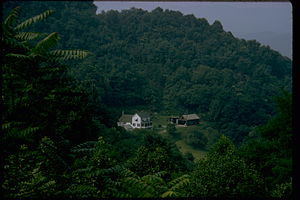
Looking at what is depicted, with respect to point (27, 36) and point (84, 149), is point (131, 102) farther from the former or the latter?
point (27, 36)

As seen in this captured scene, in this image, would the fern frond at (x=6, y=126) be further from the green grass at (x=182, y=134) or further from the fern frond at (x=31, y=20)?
the green grass at (x=182, y=134)

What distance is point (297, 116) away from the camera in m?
1.23

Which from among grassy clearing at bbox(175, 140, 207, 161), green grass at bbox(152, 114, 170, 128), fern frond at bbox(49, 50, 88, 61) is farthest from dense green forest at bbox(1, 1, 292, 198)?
grassy clearing at bbox(175, 140, 207, 161)

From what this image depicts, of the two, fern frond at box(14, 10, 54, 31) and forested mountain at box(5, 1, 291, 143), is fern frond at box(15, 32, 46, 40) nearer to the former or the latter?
fern frond at box(14, 10, 54, 31)

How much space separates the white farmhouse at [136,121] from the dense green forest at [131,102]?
100 cm

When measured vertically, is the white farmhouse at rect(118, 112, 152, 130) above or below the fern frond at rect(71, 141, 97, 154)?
below

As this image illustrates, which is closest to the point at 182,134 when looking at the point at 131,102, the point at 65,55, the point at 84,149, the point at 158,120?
the point at 158,120

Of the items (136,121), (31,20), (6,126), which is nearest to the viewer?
(6,126)

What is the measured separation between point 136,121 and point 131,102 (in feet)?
17.1

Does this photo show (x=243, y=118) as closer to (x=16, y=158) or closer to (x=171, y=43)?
(x=171, y=43)

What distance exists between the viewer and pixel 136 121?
18484 millimetres

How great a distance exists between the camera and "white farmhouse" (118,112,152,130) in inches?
729

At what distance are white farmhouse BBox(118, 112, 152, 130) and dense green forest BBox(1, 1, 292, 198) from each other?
100cm

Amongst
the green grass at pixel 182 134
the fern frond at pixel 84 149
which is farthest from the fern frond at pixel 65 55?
the green grass at pixel 182 134
